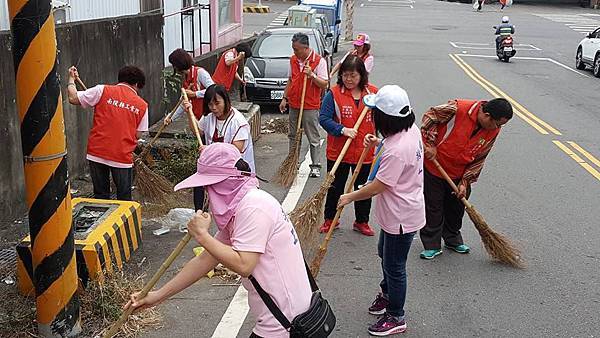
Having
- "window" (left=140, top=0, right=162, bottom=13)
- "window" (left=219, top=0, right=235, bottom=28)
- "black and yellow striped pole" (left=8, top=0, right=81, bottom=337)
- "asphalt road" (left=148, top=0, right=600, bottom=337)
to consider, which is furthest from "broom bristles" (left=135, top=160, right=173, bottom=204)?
"window" (left=219, top=0, right=235, bottom=28)

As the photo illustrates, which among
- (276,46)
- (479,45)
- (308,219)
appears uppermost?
(276,46)

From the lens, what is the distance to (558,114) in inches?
559

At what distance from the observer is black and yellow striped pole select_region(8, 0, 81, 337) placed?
3947 millimetres

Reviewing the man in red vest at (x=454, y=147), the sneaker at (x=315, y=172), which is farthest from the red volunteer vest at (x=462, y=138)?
the sneaker at (x=315, y=172)

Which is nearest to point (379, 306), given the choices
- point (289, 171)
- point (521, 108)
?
point (289, 171)

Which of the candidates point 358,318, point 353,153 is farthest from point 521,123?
point 358,318

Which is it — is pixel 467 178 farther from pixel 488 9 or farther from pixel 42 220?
pixel 488 9

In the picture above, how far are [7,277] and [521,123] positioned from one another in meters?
10.4

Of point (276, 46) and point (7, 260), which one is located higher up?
point (276, 46)

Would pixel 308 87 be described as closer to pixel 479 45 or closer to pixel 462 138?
pixel 462 138

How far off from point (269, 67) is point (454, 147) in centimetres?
886

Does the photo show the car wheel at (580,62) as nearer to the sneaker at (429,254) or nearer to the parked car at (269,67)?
the parked car at (269,67)

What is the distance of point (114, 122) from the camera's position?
20.1 ft

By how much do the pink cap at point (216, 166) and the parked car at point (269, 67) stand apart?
35.1ft
